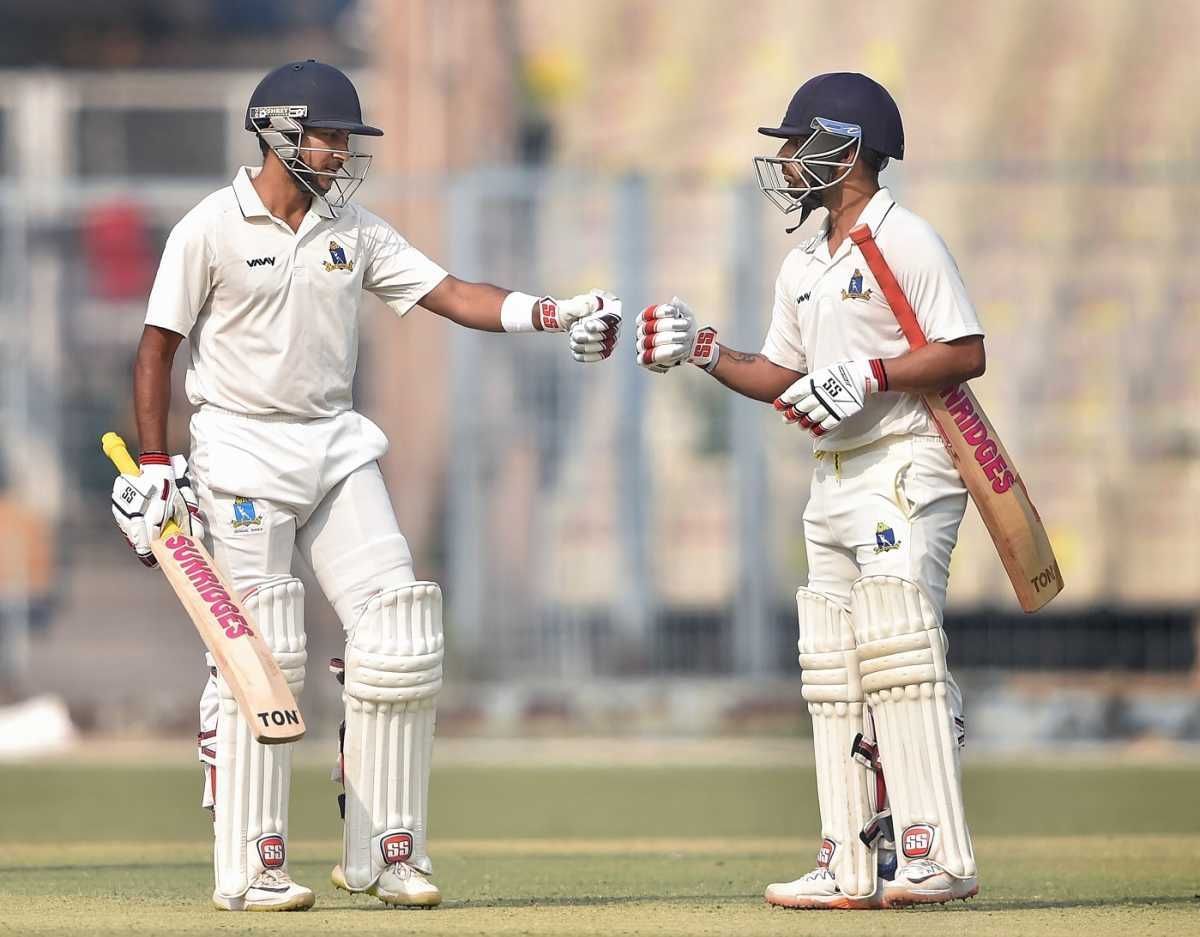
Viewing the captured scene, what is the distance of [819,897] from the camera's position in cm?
602

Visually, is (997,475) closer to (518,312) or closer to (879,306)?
(879,306)

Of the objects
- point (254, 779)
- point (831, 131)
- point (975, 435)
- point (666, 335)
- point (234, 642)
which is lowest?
point (254, 779)

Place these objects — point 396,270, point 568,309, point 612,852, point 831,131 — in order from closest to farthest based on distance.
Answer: point 831,131 < point 568,309 < point 396,270 < point 612,852

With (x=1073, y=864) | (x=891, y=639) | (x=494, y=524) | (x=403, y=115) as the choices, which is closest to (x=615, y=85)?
(x=403, y=115)

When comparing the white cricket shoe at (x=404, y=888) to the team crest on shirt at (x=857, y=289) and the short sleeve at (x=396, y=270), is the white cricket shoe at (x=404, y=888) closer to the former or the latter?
the short sleeve at (x=396, y=270)

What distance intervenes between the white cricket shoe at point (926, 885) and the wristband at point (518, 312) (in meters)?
1.58

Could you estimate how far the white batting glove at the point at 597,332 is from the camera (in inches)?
241

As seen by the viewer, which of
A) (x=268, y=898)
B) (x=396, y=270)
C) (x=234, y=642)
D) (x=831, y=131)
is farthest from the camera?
(x=396, y=270)

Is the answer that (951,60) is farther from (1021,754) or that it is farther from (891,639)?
(891,639)

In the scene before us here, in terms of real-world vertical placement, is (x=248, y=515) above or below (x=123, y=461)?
below

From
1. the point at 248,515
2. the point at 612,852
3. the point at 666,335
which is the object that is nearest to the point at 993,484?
the point at 666,335

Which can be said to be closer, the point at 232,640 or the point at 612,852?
the point at 232,640

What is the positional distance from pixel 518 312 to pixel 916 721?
139 cm

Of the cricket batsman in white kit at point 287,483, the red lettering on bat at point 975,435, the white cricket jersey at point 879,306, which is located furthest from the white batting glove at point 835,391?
the cricket batsman in white kit at point 287,483
